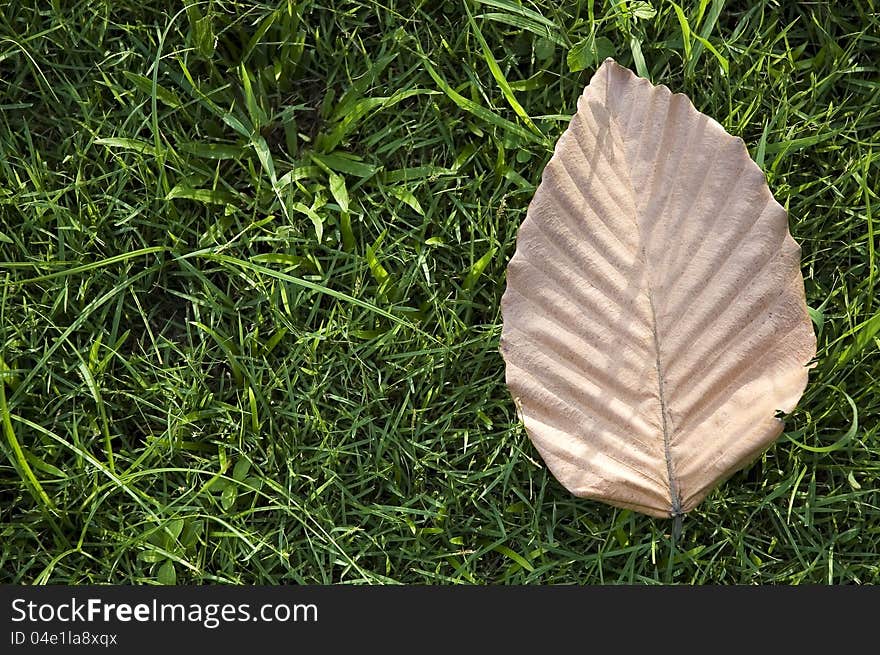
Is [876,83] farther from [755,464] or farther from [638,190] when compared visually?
[755,464]

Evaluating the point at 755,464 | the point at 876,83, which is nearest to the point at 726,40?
the point at 876,83

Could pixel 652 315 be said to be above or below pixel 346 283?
above

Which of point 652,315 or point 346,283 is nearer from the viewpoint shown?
point 652,315
